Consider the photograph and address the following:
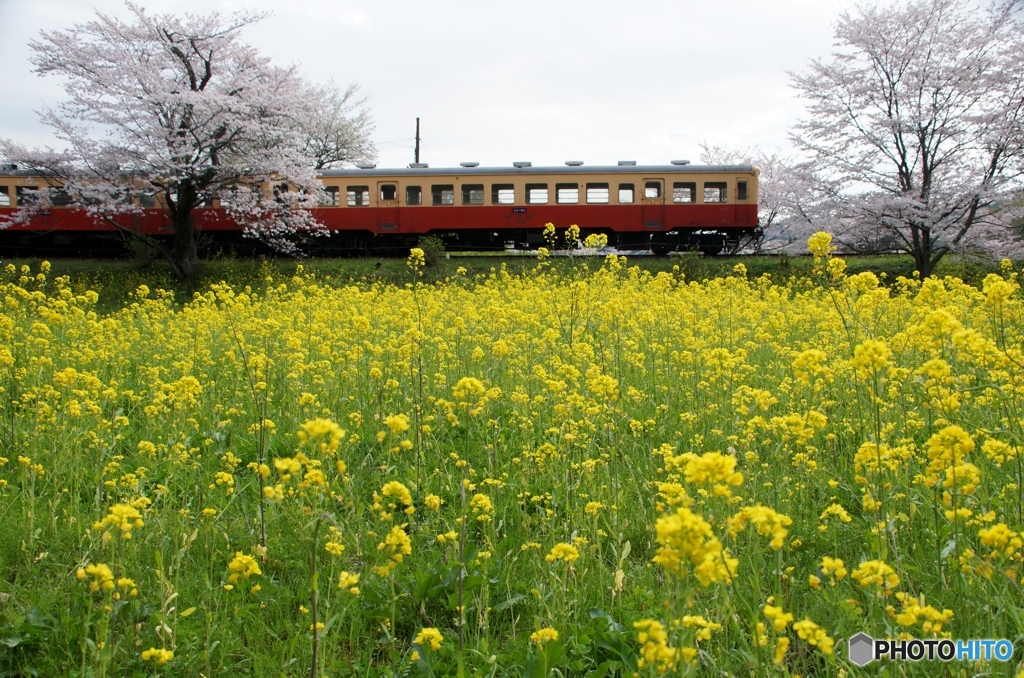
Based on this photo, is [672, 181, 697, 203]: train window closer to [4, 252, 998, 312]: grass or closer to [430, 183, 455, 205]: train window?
[4, 252, 998, 312]: grass

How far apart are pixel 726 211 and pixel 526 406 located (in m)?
14.2

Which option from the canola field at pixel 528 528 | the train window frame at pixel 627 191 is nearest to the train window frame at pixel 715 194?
the train window frame at pixel 627 191

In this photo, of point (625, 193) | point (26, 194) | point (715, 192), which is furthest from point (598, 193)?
point (26, 194)

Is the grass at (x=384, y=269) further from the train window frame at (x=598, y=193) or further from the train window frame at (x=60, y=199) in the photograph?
the train window frame at (x=598, y=193)

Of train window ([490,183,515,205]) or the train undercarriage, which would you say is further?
the train undercarriage

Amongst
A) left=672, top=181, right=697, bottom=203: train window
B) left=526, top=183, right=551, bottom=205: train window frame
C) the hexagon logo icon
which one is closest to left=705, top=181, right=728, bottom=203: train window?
left=672, top=181, right=697, bottom=203: train window

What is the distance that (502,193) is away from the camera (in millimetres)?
16562

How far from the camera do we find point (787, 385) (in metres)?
3.40

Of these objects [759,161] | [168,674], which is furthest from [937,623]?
[759,161]

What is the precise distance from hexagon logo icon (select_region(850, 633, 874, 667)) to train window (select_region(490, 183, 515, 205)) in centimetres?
1543

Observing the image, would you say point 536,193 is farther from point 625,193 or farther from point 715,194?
point 715,194

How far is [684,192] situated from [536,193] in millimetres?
3416

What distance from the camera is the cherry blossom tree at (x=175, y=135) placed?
48.4 feet

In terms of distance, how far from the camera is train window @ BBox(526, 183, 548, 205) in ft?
53.8
